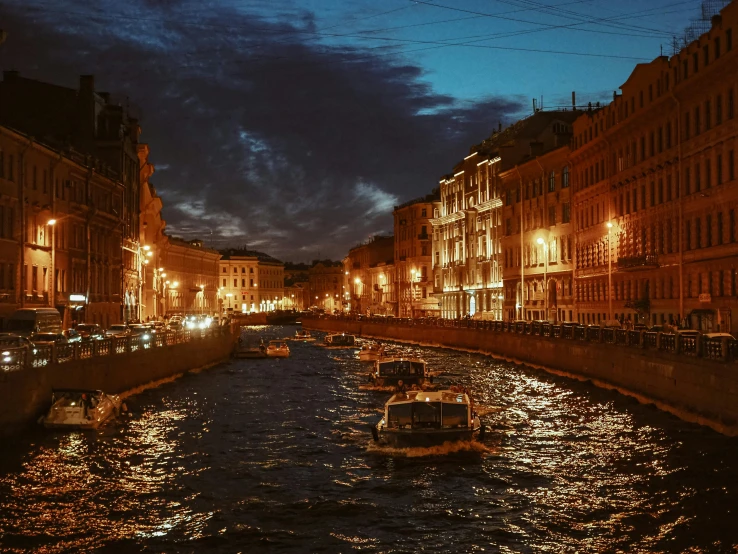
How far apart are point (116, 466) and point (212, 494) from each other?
4759 millimetres

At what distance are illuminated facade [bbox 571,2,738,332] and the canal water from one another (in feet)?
54.1

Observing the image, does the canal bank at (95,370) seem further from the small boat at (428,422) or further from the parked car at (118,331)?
the small boat at (428,422)

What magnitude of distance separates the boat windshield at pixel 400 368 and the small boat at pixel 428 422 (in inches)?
787

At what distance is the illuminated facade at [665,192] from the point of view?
52.3 metres

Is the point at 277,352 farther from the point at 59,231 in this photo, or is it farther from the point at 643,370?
the point at 643,370

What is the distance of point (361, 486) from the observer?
26.7 meters

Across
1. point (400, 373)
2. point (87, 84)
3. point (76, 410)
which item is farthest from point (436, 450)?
point (87, 84)

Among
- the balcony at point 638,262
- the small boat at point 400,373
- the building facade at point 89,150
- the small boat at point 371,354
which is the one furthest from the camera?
the small boat at point 371,354

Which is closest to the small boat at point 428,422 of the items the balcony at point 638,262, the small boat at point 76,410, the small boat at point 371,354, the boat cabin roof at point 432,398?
the boat cabin roof at point 432,398

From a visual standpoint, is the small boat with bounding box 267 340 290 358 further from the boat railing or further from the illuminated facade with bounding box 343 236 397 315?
the illuminated facade with bounding box 343 236 397 315

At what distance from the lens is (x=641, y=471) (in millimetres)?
27891

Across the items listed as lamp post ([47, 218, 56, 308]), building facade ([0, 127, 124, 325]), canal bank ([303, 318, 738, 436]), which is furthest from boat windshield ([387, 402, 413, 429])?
lamp post ([47, 218, 56, 308])

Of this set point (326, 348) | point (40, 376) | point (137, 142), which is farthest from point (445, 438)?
point (137, 142)

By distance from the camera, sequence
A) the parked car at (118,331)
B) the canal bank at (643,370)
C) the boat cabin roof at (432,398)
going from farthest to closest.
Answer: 1. the parked car at (118,331)
2. the boat cabin roof at (432,398)
3. the canal bank at (643,370)
